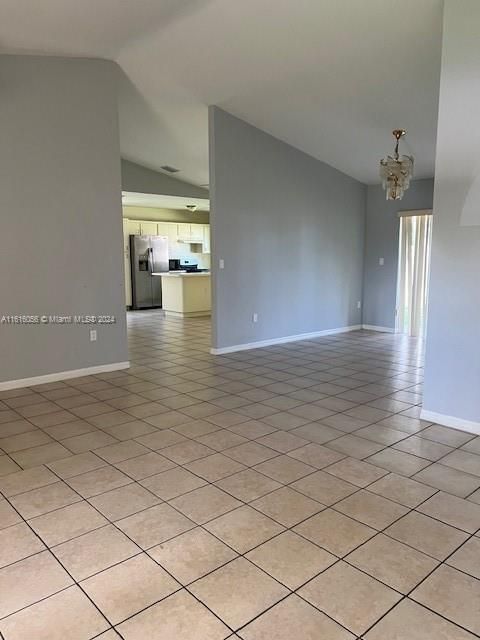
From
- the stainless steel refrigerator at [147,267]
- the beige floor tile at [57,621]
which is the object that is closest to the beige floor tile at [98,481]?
the beige floor tile at [57,621]

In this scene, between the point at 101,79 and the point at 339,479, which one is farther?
the point at 101,79

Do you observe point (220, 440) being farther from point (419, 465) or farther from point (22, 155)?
point (22, 155)

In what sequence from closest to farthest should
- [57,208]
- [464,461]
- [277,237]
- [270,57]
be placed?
[464,461] → [270,57] → [57,208] → [277,237]

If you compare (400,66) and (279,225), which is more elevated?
(400,66)

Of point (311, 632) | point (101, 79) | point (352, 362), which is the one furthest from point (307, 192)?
point (311, 632)

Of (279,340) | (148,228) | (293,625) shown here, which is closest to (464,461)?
(293,625)

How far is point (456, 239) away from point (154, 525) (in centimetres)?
268

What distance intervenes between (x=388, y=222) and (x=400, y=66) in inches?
147

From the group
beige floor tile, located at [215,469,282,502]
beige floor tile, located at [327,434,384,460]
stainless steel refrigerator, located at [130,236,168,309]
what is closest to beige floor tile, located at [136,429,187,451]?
beige floor tile, located at [215,469,282,502]

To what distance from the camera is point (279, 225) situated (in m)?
6.38

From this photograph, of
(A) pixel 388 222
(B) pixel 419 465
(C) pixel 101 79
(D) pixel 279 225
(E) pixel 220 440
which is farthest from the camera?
(A) pixel 388 222

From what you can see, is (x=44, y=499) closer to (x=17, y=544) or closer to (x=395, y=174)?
(x=17, y=544)

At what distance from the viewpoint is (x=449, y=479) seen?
2600 millimetres

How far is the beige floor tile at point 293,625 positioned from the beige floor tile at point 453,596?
369mm
